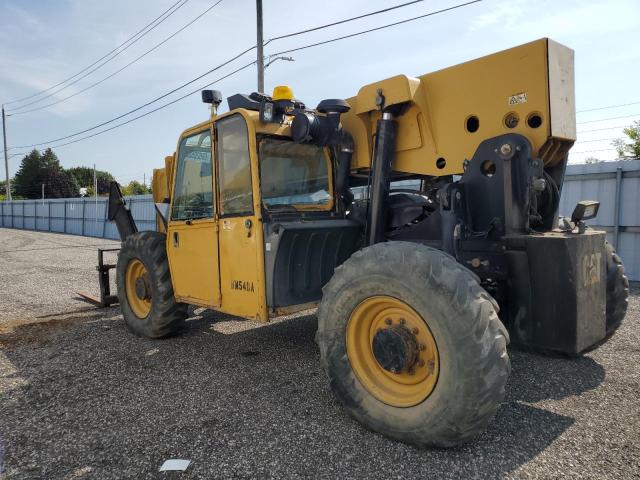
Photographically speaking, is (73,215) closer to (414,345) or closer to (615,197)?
(615,197)

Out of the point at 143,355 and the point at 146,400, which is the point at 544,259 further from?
the point at 143,355

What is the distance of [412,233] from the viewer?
13.5 ft

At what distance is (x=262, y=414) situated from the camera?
352 cm

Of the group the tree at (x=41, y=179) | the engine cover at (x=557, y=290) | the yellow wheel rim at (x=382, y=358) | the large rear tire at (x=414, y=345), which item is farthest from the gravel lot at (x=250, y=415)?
the tree at (x=41, y=179)

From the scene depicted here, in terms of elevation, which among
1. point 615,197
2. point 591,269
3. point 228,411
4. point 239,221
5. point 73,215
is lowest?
point 228,411

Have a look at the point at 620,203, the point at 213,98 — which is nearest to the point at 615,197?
the point at 620,203

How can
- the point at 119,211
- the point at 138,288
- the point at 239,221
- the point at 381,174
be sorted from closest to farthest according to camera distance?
the point at 381,174
the point at 239,221
the point at 138,288
the point at 119,211

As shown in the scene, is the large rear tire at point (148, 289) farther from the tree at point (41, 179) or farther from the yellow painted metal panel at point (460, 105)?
the tree at point (41, 179)

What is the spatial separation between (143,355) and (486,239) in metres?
3.69

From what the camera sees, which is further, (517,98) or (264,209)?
(264,209)

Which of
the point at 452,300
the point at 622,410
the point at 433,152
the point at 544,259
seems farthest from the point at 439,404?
the point at 433,152

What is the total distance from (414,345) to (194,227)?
2.77 metres

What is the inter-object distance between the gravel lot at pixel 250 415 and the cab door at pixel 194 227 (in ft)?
2.38

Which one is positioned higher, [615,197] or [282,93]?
[282,93]
